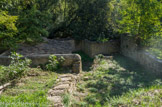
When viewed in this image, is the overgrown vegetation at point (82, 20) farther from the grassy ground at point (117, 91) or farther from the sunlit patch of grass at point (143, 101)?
the sunlit patch of grass at point (143, 101)

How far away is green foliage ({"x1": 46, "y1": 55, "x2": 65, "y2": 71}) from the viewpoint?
565 cm

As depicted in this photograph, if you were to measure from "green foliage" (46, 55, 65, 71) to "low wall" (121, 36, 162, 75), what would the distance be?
368cm

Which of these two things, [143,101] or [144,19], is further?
[144,19]

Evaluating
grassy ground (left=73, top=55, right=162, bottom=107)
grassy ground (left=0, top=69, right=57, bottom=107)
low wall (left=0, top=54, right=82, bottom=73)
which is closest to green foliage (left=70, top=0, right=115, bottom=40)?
grassy ground (left=73, top=55, right=162, bottom=107)

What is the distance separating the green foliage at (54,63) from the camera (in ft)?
18.5

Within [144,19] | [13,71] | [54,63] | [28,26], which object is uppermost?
[144,19]

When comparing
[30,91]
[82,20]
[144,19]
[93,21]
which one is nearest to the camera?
[30,91]

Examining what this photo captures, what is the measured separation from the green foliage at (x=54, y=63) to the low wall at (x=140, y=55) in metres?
3.68

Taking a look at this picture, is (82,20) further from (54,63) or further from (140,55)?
(54,63)

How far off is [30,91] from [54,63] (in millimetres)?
2015

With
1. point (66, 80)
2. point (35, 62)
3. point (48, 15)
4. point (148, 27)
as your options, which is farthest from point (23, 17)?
point (148, 27)

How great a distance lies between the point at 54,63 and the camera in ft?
18.8

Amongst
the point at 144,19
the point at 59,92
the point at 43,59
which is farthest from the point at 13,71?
the point at 144,19

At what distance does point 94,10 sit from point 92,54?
3.52 m
